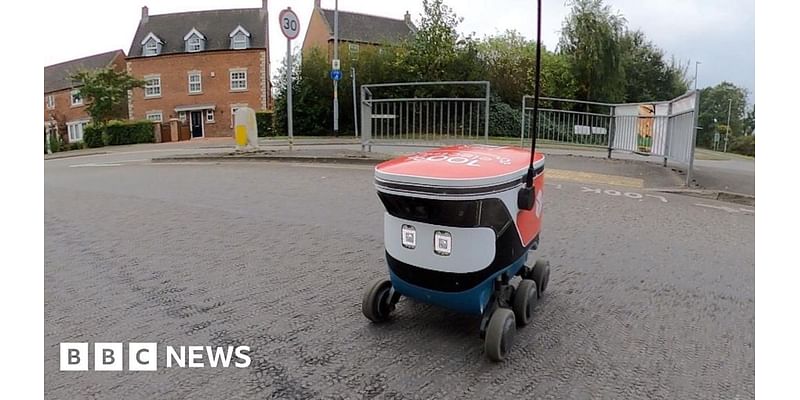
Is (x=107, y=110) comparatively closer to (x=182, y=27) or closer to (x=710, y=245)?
(x=182, y=27)

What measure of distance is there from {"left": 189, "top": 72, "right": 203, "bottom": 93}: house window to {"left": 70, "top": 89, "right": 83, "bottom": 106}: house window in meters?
5.59

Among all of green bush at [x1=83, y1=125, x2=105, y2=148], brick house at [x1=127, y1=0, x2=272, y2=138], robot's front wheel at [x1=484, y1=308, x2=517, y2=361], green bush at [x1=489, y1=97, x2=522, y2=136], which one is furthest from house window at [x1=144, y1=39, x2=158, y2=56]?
robot's front wheel at [x1=484, y1=308, x2=517, y2=361]

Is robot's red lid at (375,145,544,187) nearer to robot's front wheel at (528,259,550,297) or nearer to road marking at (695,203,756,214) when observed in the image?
robot's front wheel at (528,259,550,297)

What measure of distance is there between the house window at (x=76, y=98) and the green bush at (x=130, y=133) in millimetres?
4934

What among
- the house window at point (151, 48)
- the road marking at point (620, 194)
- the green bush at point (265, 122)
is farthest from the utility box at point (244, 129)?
the house window at point (151, 48)

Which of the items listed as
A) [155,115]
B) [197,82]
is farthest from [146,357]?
[155,115]

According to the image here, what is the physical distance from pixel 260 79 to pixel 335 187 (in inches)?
975

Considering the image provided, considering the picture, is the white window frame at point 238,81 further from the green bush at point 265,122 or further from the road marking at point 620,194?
the road marking at point 620,194

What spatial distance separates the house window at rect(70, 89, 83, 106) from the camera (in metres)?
27.0

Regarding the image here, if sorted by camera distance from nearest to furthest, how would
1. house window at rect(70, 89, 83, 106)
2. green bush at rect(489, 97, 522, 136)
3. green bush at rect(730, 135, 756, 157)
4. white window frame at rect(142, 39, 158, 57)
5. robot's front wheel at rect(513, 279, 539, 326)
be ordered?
robot's front wheel at rect(513, 279, 539, 326) < green bush at rect(730, 135, 756, 157) < green bush at rect(489, 97, 522, 136) < house window at rect(70, 89, 83, 106) < white window frame at rect(142, 39, 158, 57)

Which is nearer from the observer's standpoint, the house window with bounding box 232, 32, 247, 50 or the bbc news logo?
the bbc news logo

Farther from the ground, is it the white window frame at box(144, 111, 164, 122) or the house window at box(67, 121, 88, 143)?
the white window frame at box(144, 111, 164, 122)

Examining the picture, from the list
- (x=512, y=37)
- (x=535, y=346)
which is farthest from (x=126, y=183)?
(x=512, y=37)

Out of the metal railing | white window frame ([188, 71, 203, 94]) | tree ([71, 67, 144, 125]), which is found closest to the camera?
→ the metal railing
